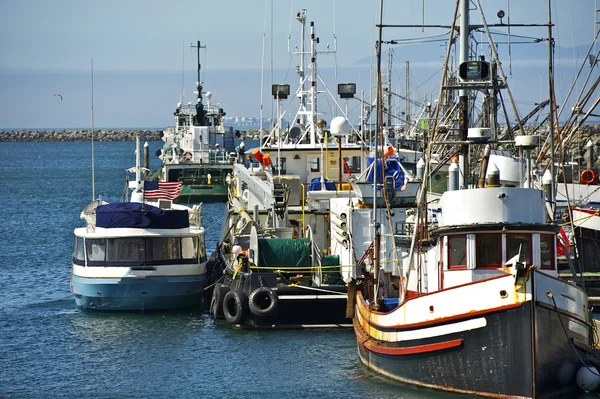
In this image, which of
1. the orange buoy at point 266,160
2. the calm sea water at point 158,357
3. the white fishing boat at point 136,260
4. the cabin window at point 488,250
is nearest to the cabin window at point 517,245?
the cabin window at point 488,250

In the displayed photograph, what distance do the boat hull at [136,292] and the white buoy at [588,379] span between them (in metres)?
13.4

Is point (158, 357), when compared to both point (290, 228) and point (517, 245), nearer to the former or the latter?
point (290, 228)

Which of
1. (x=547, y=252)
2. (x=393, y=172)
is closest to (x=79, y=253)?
(x=393, y=172)

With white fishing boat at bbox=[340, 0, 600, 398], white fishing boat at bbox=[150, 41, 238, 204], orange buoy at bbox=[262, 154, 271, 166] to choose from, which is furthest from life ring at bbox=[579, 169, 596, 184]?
white fishing boat at bbox=[150, 41, 238, 204]

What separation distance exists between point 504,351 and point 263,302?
1001 centimetres

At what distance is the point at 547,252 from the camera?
22.3m

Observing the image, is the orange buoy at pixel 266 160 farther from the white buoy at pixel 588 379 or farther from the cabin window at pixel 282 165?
the white buoy at pixel 588 379

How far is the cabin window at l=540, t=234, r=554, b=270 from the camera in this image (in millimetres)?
22156

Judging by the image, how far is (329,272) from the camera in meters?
30.8

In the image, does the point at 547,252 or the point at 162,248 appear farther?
the point at 162,248

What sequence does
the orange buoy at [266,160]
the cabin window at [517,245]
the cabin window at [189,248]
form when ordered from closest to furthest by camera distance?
the cabin window at [517,245]
the cabin window at [189,248]
the orange buoy at [266,160]

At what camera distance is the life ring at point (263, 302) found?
29.4m

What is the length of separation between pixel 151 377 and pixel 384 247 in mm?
7981

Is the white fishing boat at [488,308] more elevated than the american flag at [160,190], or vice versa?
the american flag at [160,190]
